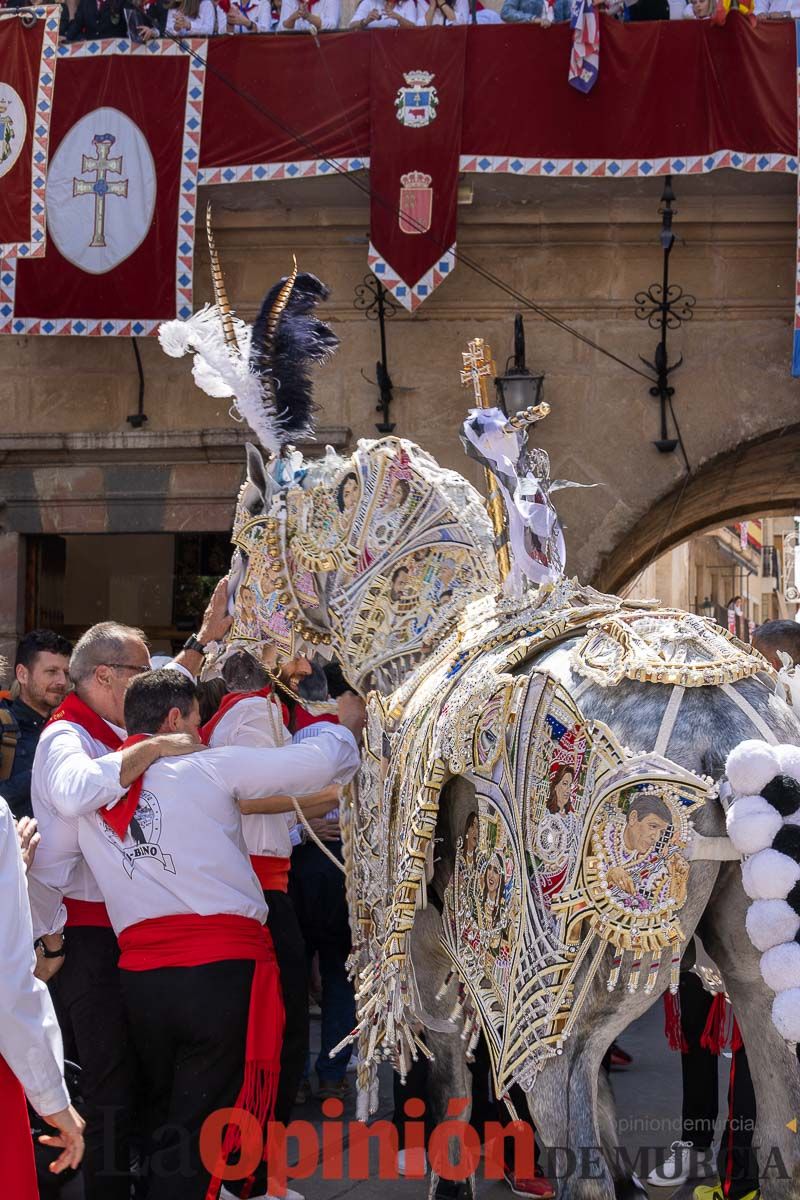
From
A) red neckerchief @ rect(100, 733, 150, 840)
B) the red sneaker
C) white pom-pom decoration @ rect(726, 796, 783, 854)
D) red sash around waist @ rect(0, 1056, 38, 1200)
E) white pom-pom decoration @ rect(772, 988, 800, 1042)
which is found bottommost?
the red sneaker

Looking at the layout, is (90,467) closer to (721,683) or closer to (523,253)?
(523,253)

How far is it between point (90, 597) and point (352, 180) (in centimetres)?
374

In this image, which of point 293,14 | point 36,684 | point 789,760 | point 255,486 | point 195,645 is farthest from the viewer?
point 293,14

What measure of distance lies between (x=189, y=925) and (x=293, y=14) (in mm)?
7393

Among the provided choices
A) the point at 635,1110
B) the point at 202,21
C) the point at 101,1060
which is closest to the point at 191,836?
the point at 101,1060

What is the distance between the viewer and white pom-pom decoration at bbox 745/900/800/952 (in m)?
3.06

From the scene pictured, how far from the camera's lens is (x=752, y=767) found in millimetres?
3100

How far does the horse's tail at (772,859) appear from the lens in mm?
3047

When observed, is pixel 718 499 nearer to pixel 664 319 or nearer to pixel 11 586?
pixel 664 319

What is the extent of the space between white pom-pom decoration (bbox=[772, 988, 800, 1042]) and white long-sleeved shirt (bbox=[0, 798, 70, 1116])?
4.68 feet

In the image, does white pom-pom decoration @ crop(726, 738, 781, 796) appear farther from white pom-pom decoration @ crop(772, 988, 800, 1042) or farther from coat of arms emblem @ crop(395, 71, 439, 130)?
coat of arms emblem @ crop(395, 71, 439, 130)

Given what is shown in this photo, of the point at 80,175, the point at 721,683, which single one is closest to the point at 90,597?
the point at 80,175

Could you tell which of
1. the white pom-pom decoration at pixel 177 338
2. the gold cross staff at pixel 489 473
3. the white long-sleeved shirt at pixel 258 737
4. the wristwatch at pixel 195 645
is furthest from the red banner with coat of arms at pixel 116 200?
the gold cross staff at pixel 489 473

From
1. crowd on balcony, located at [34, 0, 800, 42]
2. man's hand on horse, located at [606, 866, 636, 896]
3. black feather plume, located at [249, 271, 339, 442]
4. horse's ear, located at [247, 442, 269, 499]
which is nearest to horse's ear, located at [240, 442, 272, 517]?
horse's ear, located at [247, 442, 269, 499]
